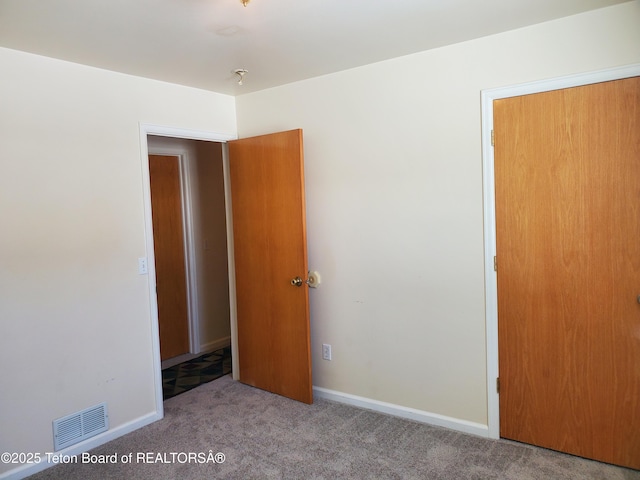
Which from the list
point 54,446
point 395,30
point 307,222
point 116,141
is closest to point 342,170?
point 307,222

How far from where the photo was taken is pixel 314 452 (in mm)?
2512

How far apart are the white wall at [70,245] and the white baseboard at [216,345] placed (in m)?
1.55

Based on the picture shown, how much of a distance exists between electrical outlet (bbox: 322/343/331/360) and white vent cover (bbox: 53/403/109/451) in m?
1.50

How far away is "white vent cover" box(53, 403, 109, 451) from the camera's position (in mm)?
2533

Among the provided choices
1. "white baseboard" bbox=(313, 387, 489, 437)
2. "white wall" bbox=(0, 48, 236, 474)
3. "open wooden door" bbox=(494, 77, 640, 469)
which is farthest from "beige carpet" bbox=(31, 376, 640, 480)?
"white wall" bbox=(0, 48, 236, 474)

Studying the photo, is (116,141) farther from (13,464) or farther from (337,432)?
(337,432)

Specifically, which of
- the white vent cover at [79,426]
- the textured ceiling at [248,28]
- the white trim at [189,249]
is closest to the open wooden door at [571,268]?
the textured ceiling at [248,28]

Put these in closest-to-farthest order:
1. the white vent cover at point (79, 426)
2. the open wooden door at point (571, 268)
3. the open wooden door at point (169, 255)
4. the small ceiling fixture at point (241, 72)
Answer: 1. the open wooden door at point (571, 268)
2. the white vent cover at point (79, 426)
3. the small ceiling fixture at point (241, 72)
4. the open wooden door at point (169, 255)

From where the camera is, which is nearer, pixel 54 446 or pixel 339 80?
pixel 54 446

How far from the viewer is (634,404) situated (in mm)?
2189

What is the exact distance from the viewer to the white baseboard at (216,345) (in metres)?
4.56

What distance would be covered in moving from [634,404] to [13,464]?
130 inches

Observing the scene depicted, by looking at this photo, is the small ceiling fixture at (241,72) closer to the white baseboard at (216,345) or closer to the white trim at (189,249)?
the white trim at (189,249)

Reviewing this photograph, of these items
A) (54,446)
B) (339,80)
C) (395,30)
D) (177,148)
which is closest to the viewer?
(395,30)
